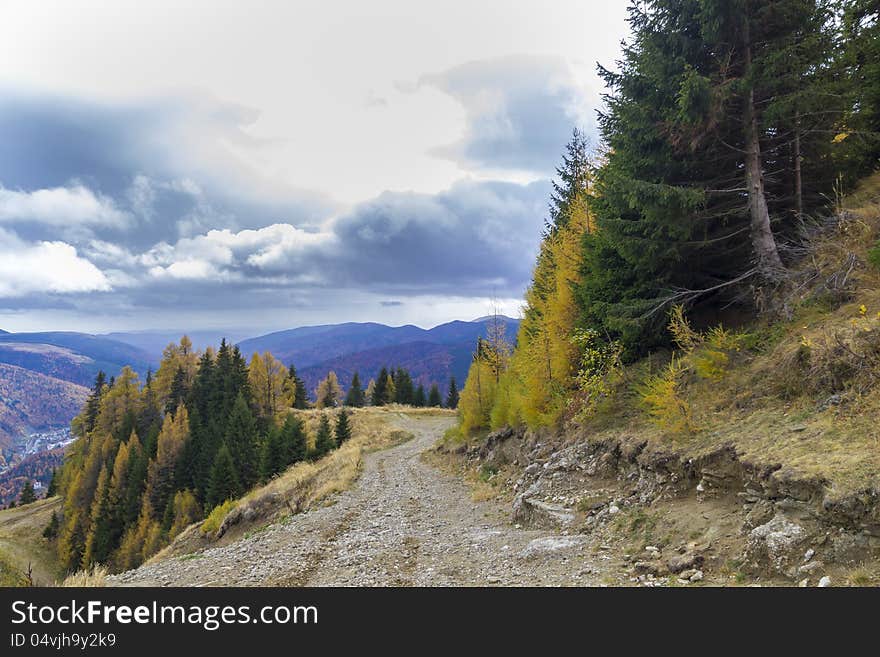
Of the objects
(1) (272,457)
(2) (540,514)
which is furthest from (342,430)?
(2) (540,514)

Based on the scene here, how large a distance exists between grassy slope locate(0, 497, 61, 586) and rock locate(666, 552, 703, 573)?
63712mm

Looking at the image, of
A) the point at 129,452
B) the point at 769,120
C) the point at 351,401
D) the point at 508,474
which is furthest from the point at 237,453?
the point at 769,120

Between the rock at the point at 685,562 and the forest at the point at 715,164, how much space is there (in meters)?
4.82

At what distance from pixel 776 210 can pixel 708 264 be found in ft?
9.80

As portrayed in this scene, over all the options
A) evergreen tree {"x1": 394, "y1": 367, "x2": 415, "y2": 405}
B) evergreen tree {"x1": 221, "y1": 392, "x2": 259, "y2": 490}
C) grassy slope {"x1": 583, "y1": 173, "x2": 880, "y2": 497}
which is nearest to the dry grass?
grassy slope {"x1": 583, "y1": 173, "x2": 880, "y2": 497}

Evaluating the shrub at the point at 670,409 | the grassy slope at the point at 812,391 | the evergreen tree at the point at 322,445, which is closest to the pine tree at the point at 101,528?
the evergreen tree at the point at 322,445

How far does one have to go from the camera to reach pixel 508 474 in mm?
19406

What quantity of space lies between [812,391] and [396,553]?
10401mm

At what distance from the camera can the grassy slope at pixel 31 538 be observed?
53.1 meters

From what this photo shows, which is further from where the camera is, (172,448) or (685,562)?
(172,448)

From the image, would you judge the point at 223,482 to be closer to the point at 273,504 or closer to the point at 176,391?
the point at 273,504

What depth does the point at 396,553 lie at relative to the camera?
37.5ft
